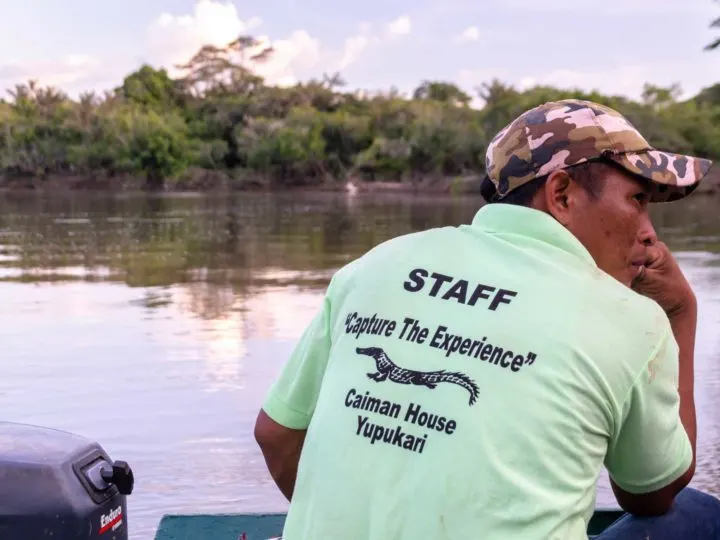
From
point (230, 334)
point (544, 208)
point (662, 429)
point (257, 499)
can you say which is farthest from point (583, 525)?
point (230, 334)

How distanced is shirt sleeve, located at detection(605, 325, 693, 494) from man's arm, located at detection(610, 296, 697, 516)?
0.04m

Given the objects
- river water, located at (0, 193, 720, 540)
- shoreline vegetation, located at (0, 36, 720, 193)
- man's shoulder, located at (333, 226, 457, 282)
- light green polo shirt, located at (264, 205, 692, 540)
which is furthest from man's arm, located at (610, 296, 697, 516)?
shoreline vegetation, located at (0, 36, 720, 193)

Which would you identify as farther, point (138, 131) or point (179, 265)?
point (138, 131)

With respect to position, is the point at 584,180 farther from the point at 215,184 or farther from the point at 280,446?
the point at 215,184

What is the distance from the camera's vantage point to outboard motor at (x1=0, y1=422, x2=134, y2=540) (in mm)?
2705

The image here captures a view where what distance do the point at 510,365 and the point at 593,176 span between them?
43 cm

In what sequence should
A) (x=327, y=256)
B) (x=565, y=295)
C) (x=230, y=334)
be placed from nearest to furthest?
(x=565, y=295), (x=230, y=334), (x=327, y=256)

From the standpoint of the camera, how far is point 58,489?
109 inches

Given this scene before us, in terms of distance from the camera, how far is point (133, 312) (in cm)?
1058

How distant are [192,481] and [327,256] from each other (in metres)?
11.3

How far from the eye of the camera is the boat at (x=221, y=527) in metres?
3.10

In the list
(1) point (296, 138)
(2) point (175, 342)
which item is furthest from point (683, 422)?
(1) point (296, 138)

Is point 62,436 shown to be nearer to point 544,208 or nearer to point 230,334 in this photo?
point 544,208

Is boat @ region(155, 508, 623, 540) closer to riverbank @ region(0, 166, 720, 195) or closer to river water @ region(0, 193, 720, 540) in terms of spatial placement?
river water @ region(0, 193, 720, 540)
